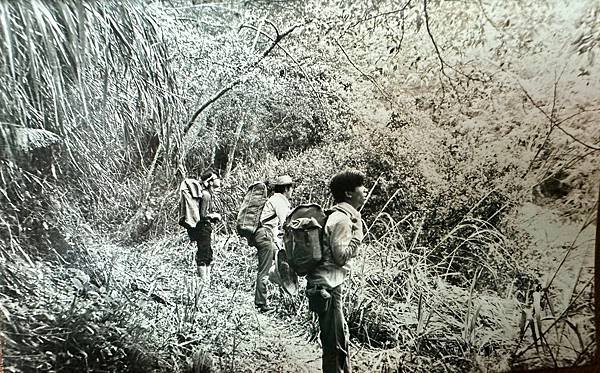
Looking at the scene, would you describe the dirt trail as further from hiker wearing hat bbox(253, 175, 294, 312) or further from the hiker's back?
the hiker's back

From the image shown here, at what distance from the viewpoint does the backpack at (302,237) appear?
5.87ft

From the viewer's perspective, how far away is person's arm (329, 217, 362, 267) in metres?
1.79

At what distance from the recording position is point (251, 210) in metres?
1.78

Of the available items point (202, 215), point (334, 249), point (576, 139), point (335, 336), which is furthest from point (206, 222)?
point (576, 139)

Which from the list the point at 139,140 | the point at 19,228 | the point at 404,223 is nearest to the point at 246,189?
Answer: the point at 139,140

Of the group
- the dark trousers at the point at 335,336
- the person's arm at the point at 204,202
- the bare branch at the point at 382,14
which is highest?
the bare branch at the point at 382,14

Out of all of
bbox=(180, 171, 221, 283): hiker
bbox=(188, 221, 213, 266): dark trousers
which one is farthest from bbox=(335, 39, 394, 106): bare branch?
bbox=(188, 221, 213, 266): dark trousers

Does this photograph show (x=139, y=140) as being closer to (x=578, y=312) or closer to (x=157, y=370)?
(x=157, y=370)

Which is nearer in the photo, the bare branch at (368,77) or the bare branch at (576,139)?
the bare branch at (368,77)

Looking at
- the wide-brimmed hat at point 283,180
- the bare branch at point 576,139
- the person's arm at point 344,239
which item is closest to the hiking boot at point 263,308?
the person's arm at point 344,239

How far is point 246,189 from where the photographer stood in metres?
1.77

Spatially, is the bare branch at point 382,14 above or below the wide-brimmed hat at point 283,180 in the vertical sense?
above

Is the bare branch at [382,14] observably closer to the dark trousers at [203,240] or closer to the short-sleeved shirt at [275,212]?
the short-sleeved shirt at [275,212]

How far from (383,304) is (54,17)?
116 centimetres
